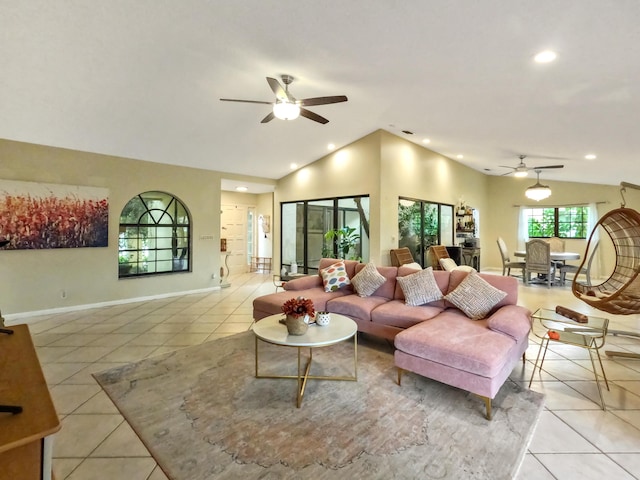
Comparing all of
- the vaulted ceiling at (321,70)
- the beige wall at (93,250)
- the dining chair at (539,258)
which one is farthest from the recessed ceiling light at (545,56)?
the beige wall at (93,250)

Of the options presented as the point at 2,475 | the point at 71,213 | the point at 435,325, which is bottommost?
the point at 435,325

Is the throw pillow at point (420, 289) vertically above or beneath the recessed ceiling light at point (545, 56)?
beneath

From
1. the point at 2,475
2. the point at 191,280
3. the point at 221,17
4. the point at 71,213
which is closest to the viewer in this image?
the point at 2,475

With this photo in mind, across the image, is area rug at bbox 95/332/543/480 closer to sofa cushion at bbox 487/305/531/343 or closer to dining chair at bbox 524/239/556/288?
sofa cushion at bbox 487/305/531/343

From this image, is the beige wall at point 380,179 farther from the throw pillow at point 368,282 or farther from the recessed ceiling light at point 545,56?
the recessed ceiling light at point 545,56

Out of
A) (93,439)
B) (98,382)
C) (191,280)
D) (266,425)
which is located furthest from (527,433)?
(191,280)

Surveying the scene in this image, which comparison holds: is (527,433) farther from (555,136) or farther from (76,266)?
(76,266)

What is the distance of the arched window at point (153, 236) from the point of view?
233 inches

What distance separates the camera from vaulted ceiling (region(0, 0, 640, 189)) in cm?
251

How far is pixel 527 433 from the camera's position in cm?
209

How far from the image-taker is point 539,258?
716 centimetres

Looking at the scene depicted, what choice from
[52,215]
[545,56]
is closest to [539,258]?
[545,56]

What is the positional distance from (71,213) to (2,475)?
548 centimetres

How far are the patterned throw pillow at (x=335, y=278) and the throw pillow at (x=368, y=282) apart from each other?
259mm
